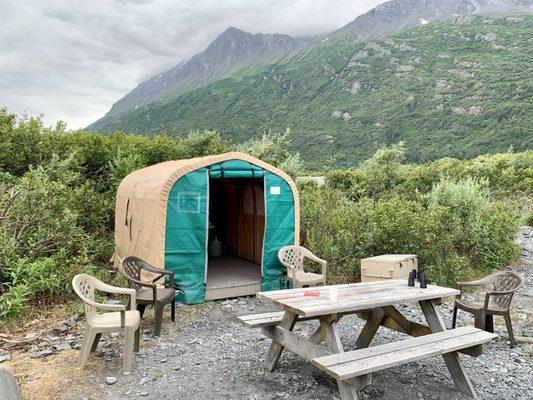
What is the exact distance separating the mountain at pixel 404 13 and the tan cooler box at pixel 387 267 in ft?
465

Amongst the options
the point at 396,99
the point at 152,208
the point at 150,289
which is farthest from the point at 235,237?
the point at 396,99

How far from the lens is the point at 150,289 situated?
17.8 ft

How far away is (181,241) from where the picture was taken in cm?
595

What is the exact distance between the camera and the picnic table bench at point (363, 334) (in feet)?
10.0

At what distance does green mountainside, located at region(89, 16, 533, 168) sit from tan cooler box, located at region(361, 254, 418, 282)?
34.9 meters

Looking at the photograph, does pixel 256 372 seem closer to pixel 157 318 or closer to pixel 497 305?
pixel 157 318

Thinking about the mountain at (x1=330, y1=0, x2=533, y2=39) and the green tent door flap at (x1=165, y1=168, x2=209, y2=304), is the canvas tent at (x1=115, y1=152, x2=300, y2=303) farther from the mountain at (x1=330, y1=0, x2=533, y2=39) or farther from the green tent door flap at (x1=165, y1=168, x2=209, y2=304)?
the mountain at (x1=330, y1=0, x2=533, y2=39)

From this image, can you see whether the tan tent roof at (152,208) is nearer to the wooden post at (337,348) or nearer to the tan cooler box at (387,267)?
the tan cooler box at (387,267)

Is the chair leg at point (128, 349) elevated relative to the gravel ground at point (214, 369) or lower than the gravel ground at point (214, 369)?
elevated

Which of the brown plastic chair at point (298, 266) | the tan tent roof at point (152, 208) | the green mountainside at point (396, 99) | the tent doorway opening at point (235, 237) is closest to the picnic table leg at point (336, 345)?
the brown plastic chair at point (298, 266)

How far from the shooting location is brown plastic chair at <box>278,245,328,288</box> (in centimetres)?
610

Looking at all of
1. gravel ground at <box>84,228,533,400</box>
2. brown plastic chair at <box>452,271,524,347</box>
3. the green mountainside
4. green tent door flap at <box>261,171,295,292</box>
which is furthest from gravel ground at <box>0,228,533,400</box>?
the green mountainside

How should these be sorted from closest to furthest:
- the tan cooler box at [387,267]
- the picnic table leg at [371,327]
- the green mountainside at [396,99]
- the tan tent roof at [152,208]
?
the picnic table leg at [371,327], the tan tent roof at [152,208], the tan cooler box at [387,267], the green mountainside at [396,99]

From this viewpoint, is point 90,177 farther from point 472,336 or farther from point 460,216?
point 472,336
